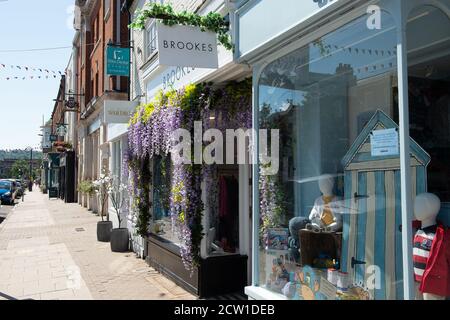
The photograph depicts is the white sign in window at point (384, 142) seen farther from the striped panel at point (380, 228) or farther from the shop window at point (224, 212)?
the shop window at point (224, 212)

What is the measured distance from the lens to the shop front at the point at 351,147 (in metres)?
2.97

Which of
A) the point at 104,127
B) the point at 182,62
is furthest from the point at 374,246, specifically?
the point at 104,127

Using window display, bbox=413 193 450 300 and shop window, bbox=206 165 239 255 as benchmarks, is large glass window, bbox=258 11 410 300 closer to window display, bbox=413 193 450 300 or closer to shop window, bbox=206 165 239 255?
window display, bbox=413 193 450 300

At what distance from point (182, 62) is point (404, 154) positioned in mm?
3025

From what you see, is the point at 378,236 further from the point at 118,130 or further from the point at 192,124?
the point at 118,130

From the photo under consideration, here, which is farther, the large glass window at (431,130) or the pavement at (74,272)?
the pavement at (74,272)

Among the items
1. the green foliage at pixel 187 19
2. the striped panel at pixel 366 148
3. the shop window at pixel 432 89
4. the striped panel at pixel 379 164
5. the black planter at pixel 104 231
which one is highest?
the green foliage at pixel 187 19

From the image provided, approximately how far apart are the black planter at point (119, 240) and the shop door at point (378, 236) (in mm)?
7485

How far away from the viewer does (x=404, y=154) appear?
281 centimetres

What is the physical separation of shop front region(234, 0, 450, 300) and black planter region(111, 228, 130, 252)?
20.5 feet

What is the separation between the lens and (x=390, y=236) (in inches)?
130

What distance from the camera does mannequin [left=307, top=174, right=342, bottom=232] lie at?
153 inches

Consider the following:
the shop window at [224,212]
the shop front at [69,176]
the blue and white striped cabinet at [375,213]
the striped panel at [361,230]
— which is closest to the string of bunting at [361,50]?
the blue and white striped cabinet at [375,213]
